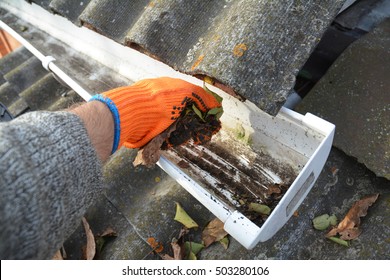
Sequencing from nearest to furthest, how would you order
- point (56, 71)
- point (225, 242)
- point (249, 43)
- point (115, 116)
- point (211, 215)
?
point (249, 43), point (115, 116), point (225, 242), point (211, 215), point (56, 71)

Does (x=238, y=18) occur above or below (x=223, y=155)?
above

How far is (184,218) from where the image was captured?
1.62 metres

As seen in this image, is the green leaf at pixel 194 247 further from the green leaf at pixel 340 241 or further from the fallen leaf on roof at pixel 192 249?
the green leaf at pixel 340 241

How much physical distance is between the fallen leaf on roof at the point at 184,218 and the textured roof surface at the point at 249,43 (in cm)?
65

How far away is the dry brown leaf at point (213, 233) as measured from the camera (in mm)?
1548

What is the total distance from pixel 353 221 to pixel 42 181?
116cm

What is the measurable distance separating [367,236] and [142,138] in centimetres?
105

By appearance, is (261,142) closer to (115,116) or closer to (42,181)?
(115,116)

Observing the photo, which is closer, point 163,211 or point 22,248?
point 22,248

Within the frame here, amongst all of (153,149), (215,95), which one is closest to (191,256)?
(153,149)

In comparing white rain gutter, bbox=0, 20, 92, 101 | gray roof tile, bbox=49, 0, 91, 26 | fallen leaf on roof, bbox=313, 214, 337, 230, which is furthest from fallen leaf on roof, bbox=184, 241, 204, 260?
gray roof tile, bbox=49, 0, 91, 26
